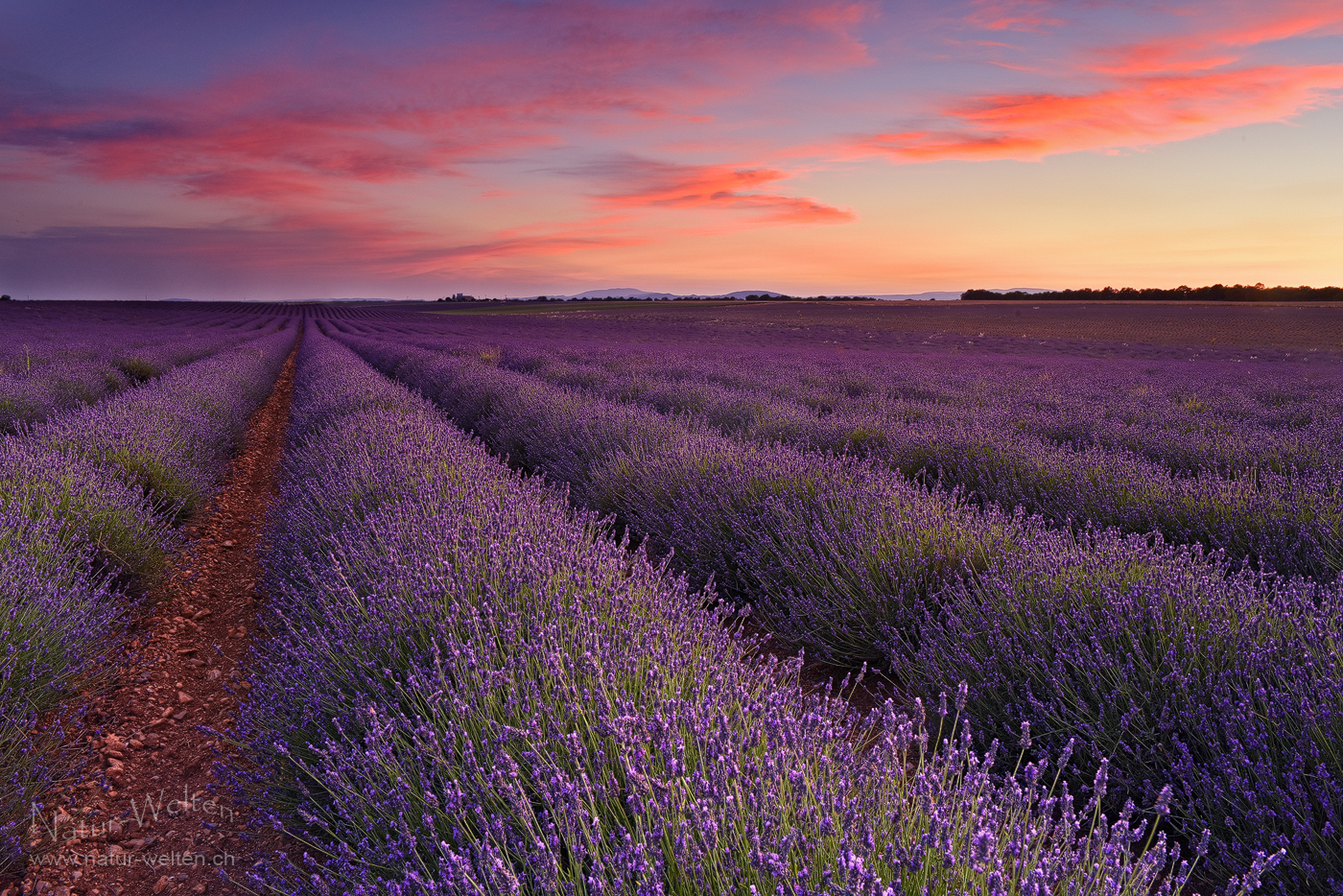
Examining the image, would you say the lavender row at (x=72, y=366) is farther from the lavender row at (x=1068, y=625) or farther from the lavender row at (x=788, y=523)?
the lavender row at (x=1068, y=625)

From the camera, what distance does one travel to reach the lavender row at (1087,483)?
3340 mm

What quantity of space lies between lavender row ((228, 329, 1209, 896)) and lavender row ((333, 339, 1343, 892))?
235mm

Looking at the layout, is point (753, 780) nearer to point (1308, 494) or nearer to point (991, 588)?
point (991, 588)

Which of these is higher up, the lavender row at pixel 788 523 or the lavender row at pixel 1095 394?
the lavender row at pixel 1095 394

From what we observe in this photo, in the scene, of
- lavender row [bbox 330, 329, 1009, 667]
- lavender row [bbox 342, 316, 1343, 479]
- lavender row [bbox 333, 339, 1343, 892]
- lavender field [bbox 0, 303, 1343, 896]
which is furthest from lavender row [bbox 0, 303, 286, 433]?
lavender row [bbox 342, 316, 1343, 479]

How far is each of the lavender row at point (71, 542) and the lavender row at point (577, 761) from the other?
0.73 meters

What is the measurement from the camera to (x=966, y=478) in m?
4.91

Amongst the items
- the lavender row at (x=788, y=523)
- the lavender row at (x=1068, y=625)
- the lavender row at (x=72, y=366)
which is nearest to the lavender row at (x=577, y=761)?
the lavender row at (x=1068, y=625)

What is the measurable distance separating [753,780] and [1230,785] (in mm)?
1298

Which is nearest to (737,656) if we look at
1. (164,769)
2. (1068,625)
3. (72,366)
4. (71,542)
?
(1068,625)

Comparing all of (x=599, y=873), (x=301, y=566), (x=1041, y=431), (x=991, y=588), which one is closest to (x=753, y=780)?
(x=599, y=873)

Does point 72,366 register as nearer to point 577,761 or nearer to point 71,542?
point 71,542

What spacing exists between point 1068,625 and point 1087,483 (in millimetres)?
2337

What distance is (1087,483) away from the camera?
4.25 meters
